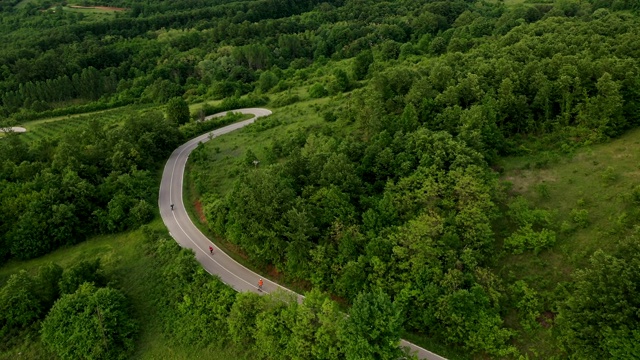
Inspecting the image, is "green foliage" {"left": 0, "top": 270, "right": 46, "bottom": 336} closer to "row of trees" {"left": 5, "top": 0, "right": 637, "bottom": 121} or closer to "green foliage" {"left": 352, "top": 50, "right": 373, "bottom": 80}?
"row of trees" {"left": 5, "top": 0, "right": 637, "bottom": 121}

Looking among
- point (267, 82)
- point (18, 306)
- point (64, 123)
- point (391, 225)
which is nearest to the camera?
point (18, 306)

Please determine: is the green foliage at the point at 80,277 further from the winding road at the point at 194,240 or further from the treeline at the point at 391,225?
the treeline at the point at 391,225

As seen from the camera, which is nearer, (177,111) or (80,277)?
(80,277)

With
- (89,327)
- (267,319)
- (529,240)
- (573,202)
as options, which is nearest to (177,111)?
(89,327)

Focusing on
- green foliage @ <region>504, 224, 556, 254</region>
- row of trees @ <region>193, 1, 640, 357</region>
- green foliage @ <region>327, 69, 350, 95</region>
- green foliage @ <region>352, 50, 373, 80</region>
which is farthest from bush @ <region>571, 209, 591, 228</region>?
green foliage @ <region>352, 50, 373, 80</region>

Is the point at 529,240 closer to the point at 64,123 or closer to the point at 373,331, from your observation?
the point at 373,331

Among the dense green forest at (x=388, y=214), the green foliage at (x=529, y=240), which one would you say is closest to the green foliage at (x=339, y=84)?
the dense green forest at (x=388, y=214)

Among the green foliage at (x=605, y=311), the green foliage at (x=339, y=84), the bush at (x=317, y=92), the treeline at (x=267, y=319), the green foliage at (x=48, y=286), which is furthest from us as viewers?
the bush at (x=317, y=92)
